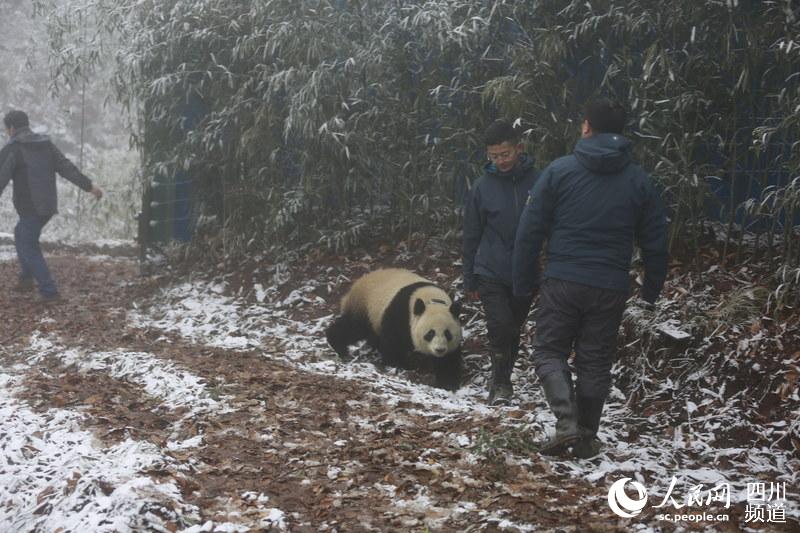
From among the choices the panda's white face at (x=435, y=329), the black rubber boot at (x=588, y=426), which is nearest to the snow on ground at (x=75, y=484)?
the black rubber boot at (x=588, y=426)

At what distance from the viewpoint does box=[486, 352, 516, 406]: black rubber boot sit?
512cm

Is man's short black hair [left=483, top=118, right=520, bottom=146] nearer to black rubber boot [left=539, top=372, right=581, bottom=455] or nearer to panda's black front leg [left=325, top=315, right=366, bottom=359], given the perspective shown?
black rubber boot [left=539, top=372, right=581, bottom=455]

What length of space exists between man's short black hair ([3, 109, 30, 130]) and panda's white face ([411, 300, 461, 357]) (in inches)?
191

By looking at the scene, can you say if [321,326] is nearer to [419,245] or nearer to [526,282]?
[419,245]

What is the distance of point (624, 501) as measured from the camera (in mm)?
3457

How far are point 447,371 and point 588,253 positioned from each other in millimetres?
2051

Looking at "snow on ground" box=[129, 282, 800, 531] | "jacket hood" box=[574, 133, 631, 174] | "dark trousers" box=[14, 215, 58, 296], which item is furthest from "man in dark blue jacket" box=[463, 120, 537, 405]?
"dark trousers" box=[14, 215, 58, 296]

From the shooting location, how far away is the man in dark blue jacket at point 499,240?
16.1 ft

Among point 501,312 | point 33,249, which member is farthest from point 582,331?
point 33,249

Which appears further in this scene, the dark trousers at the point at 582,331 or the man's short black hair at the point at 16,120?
the man's short black hair at the point at 16,120

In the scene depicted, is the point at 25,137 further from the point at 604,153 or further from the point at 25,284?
the point at 604,153

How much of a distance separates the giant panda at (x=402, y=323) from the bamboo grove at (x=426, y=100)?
1.32 metres

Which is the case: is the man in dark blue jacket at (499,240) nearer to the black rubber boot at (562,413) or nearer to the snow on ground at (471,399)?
the snow on ground at (471,399)

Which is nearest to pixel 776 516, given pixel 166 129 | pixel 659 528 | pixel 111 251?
pixel 659 528
